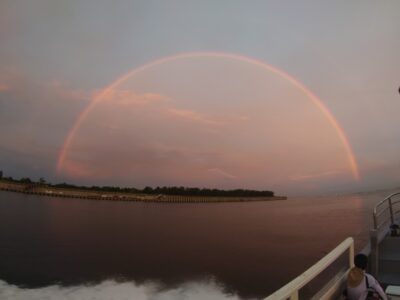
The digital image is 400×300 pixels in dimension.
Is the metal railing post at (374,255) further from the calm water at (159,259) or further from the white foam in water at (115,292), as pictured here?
the white foam in water at (115,292)

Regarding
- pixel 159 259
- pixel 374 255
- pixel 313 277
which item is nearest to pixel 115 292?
pixel 159 259

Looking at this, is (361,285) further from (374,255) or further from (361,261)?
(374,255)

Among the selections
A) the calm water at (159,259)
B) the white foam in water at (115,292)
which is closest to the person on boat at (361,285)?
the calm water at (159,259)

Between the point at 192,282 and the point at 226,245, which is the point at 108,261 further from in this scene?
the point at 226,245

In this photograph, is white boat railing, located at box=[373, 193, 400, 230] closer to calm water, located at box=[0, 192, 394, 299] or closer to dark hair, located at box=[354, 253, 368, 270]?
calm water, located at box=[0, 192, 394, 299]

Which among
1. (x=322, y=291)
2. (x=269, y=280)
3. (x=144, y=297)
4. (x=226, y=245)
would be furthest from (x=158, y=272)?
(x=322, y=291)

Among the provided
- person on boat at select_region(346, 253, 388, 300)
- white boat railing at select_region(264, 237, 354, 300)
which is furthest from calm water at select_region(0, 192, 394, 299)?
person on boat at select_region(346, 253, 388, 300)
